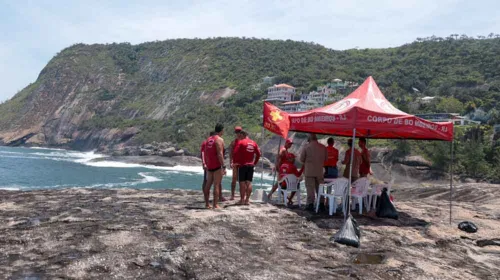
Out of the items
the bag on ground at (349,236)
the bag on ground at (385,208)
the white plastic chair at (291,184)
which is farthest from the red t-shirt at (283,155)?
the bag on ground at (349,236)

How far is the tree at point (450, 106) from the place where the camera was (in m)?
55.4

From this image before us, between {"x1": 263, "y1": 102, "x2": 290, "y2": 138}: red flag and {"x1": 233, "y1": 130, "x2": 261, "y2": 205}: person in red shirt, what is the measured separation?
32.8 inches

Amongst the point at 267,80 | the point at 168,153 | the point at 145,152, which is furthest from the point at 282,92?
the point at 145,152

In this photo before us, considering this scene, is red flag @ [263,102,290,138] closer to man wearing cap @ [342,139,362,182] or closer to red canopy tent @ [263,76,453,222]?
red canopy tent @ [263,76,453,222]

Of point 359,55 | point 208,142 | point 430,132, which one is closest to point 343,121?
point 430,132

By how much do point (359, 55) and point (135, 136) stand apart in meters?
61.7

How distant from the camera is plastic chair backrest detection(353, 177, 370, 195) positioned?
350 inches

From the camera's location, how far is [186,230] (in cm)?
689

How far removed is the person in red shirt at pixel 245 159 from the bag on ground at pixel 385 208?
116 inches

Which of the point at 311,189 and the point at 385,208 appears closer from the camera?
the point at 385,208

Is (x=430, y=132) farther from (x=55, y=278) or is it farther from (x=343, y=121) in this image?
(x=55, y=278)

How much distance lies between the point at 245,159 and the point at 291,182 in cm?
140

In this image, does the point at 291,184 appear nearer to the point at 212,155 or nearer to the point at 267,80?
the point at 212,155

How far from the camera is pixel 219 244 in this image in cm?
626
